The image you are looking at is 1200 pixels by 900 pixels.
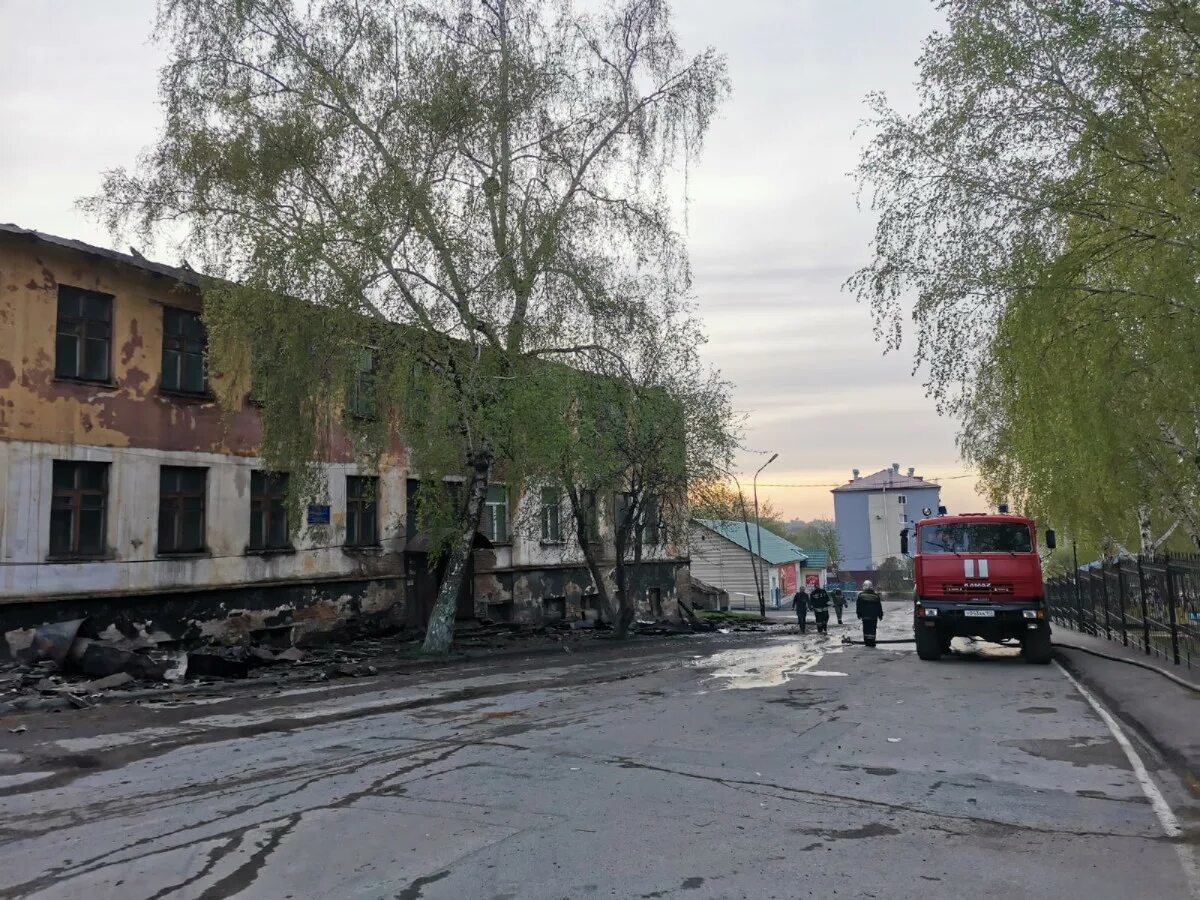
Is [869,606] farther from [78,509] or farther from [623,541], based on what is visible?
[78,509]

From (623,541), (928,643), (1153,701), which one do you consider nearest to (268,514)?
(623,541)

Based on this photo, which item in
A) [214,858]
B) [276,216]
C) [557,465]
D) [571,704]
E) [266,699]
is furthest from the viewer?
[557,465]

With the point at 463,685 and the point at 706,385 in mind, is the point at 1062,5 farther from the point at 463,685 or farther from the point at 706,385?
the point at 706,385

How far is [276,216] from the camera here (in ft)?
56.6

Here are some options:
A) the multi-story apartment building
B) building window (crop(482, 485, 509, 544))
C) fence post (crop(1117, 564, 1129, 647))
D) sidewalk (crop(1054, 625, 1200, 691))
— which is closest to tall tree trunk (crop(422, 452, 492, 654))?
building window (crop(482, 485, 509, 544))

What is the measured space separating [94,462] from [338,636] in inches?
284

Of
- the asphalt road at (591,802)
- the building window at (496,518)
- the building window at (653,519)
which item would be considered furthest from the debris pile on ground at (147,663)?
the building window at (496,518)

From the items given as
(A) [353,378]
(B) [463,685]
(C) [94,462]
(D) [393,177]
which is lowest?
(B) [463,685]

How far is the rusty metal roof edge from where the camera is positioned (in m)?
16.3

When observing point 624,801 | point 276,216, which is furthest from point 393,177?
point 624,801

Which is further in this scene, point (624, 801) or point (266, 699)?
point (266, 699)

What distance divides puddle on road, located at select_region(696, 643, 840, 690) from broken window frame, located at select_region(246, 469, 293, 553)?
10.1 meters

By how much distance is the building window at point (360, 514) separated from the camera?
24.0 metres

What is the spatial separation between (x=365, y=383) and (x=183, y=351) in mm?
4808
